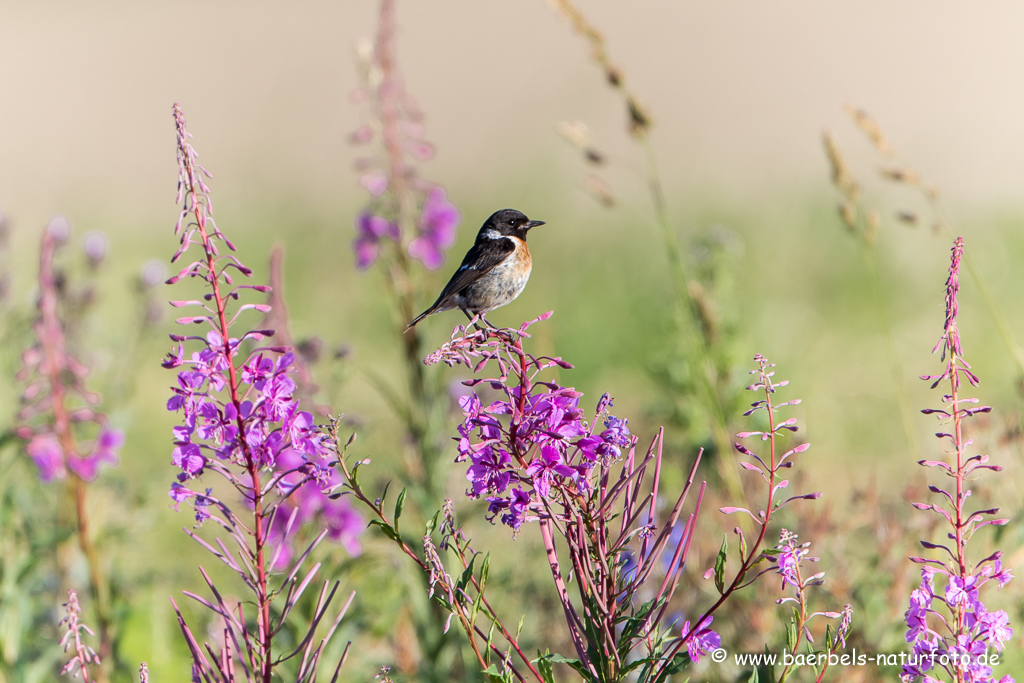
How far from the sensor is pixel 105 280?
7.72 m

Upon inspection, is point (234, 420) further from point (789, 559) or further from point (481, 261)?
point (481, 261)

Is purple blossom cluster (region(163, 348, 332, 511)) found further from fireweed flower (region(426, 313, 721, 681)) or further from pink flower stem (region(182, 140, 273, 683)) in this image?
fireweed flower (region(426, 313, 721, 681))

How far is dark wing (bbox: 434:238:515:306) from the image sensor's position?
8.48 ft

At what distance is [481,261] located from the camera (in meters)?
2.59

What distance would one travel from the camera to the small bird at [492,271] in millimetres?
2590

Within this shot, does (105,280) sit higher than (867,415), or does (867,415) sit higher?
(105,280)

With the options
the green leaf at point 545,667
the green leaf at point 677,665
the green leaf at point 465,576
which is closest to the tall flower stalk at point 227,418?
the green leaf at point 465,576

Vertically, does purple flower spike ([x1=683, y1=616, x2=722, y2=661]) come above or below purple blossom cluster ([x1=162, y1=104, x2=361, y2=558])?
below

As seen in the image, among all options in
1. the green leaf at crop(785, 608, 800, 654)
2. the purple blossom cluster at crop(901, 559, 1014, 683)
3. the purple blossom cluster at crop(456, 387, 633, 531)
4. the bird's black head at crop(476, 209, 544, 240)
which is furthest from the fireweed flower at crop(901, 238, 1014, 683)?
the bird's black head at crop(476, 209, 544, 240)

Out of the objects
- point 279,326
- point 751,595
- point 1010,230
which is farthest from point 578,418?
point 1010,230

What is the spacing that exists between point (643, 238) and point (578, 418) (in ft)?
21.9

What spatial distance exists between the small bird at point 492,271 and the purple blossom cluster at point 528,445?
1.17 meters

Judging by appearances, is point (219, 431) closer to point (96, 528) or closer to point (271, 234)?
point (96, 528)

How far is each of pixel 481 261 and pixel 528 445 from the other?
1283mm
